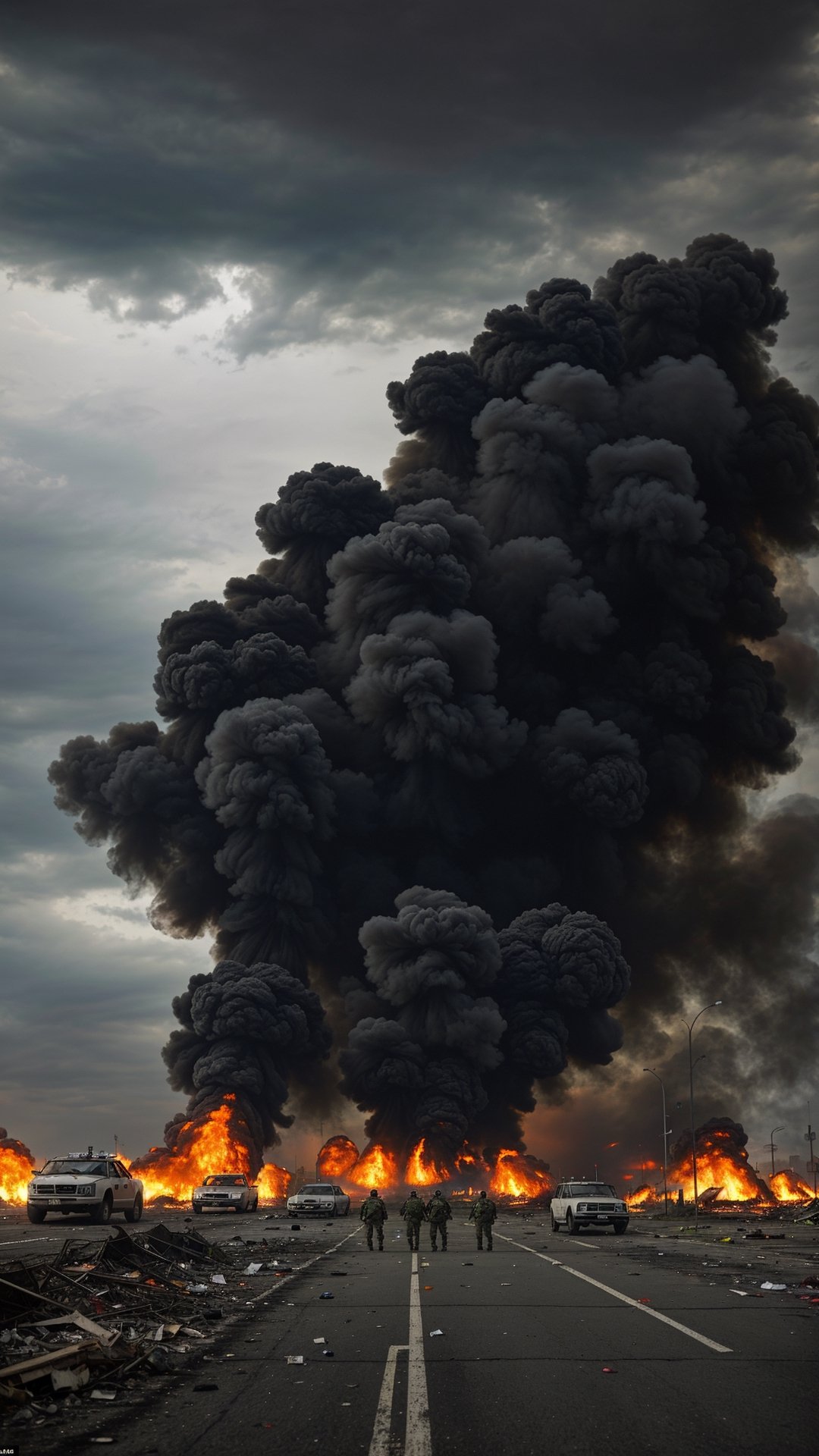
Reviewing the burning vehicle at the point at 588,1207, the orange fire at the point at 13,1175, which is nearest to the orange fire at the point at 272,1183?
the orange fire at the point at 13,1175

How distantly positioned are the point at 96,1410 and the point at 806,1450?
4.68 metres

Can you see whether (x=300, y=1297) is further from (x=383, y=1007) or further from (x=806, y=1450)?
(x=383, y=1007)

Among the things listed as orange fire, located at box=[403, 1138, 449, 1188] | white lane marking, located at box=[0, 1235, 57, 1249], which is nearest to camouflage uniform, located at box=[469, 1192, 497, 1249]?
white lane marking, located at box=[0, 1235, 57, 1249]

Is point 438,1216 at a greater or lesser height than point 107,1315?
greater

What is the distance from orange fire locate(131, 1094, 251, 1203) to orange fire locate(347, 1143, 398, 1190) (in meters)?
8.84

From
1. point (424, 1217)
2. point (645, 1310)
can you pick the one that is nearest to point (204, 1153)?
point (424, 1217)

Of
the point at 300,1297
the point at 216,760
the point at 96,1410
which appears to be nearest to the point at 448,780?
the point at 216,760

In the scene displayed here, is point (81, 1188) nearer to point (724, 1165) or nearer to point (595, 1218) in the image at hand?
point (595, 1218)

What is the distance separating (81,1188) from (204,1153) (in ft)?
131

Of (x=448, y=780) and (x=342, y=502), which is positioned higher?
(x=342, y=502)

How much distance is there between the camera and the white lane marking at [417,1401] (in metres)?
7.87

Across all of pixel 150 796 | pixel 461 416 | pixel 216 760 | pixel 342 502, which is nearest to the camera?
pixel 216 760

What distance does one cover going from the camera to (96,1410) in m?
9.11

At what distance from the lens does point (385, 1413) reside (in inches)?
348
